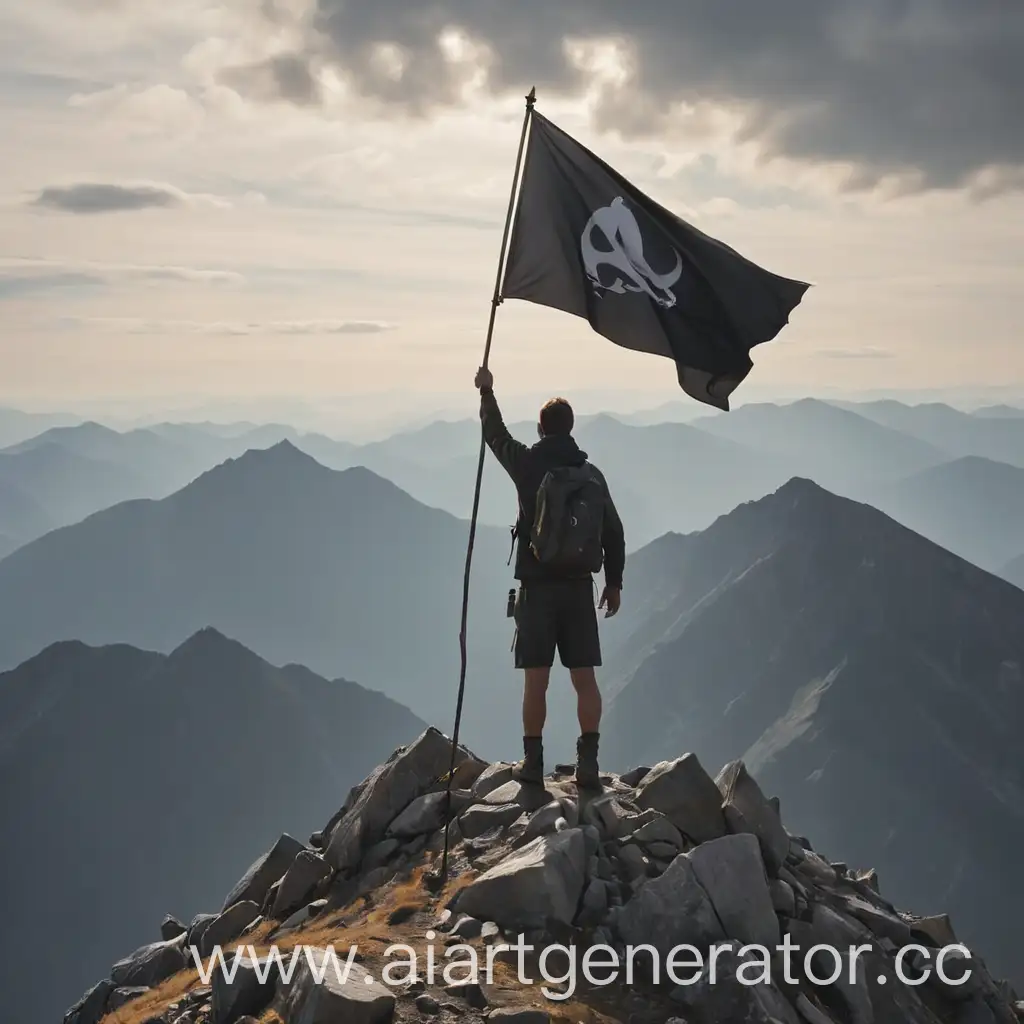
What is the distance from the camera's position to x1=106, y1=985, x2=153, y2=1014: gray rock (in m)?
13.4

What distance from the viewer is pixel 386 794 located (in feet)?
47.0

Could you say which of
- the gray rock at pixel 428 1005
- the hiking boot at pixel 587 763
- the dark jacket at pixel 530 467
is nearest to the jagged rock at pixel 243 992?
the gray rock at pixel 428 1005

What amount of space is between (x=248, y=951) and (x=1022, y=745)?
20372 centimetres

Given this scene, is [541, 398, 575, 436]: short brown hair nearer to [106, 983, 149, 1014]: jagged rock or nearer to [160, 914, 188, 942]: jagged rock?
[106, 983, 149, 1014]: jagged rock

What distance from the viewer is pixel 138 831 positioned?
191250 mm

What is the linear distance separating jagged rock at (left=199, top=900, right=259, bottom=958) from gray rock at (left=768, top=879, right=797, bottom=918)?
737 cm

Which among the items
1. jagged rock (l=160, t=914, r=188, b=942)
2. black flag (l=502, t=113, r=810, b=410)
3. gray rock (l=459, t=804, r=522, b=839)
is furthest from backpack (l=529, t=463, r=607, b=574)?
jagged rock (l=160, t=914, r=188, b=942)

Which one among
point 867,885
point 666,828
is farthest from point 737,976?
point 867,885

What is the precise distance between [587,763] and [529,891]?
2567 mm

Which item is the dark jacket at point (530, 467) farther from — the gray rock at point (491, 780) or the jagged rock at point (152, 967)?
the jagged rock at point (152, 967)

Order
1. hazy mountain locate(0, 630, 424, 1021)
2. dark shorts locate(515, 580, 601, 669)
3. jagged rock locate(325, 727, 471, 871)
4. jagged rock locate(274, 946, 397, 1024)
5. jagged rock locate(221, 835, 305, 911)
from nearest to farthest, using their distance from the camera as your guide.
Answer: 1. jagged rock locate(274, 946, 397, 1024)
2. dark shorts locate(515, 580, 601, 669)
3. jagged rock locate(325, 727, 471, 871)
4. jagged rock locate(221, 835, 305, 911)
5. hazy mountain locate(0, 630, 424, 1021)

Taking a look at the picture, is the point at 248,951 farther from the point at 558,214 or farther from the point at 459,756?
the point at 558,214

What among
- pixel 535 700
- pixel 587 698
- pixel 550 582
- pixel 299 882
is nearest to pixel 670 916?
pixel 587 698

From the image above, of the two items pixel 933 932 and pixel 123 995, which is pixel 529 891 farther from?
pixel 123 995
